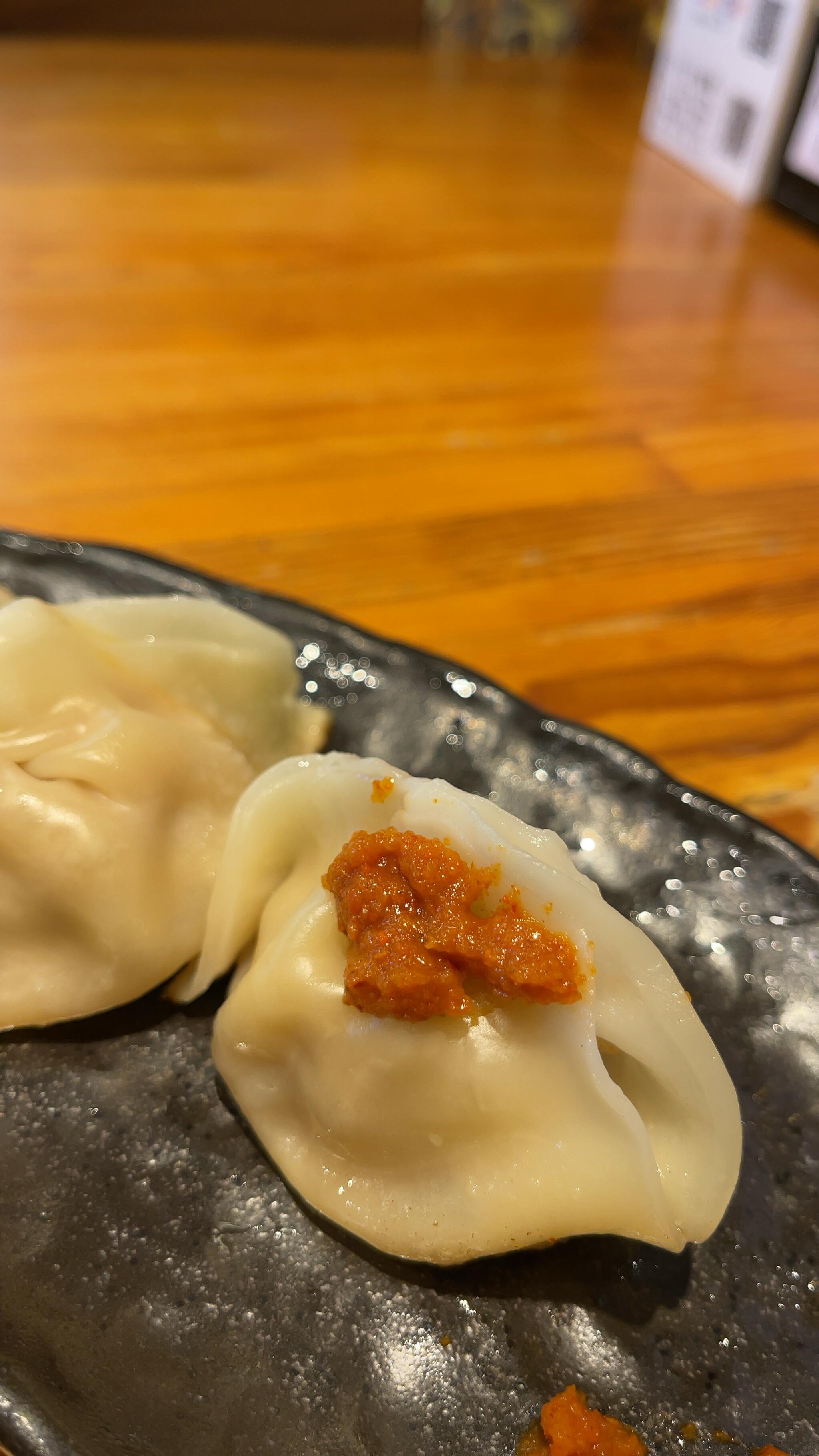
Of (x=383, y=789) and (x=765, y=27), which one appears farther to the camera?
(x=765, y=27)

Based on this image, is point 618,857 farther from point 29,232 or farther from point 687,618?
point 29,232

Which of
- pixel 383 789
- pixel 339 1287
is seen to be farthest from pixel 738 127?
pixel 339 1287

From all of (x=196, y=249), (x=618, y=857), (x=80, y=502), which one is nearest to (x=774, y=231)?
(x=196, y=249)

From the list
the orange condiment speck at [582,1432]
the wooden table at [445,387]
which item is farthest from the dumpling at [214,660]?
the orange condiment speck at [582,1432]

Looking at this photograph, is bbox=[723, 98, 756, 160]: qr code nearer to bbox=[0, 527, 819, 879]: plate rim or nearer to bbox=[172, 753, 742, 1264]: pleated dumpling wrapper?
bbox=[0, 527, 819, 879]: plate rim

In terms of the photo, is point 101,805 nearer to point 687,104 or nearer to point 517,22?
point 687,104

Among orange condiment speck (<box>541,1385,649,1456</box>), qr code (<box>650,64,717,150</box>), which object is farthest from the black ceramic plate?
qr code (<box>650,64,717,150</box>)
